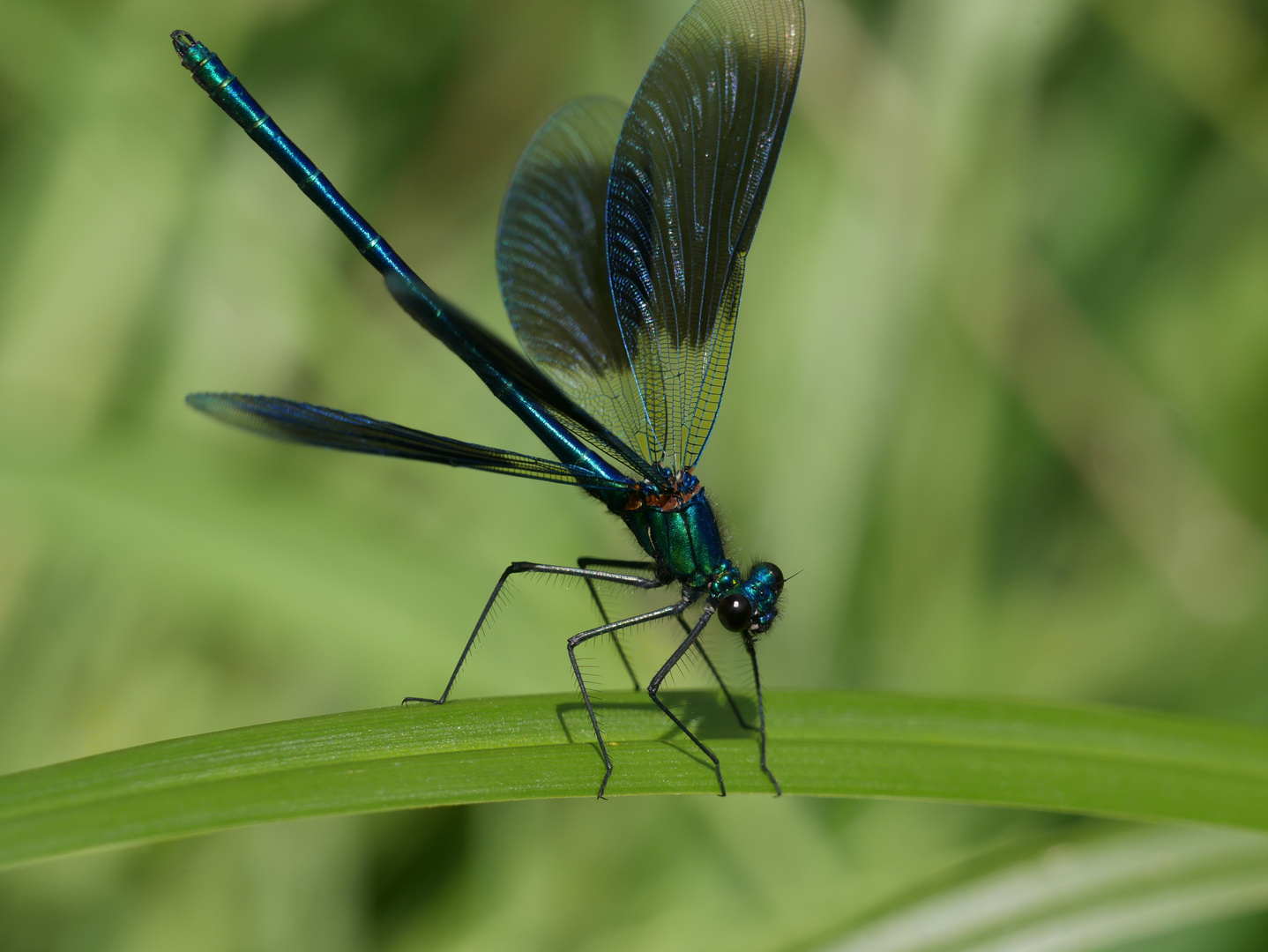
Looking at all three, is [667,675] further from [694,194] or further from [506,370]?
[694,194]

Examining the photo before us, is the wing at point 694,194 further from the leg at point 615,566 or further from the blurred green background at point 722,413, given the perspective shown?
the blurred green background at point 722,413

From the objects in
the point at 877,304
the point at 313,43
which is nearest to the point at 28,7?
the point at 313,43

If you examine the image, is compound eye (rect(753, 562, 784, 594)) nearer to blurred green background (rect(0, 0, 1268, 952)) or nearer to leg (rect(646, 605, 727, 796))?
leg (rect(646, 605, 727, 796))

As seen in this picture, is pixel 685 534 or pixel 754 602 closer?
pixel 754 602

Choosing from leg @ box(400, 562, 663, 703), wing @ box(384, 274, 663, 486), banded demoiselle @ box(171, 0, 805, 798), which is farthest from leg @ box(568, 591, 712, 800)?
wing @ box(384, 274, 663, 486)

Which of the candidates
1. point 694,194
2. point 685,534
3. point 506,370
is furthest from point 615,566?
point 694,194

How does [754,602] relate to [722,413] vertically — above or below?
below

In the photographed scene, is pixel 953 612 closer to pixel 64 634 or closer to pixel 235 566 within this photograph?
pixel 235 566
